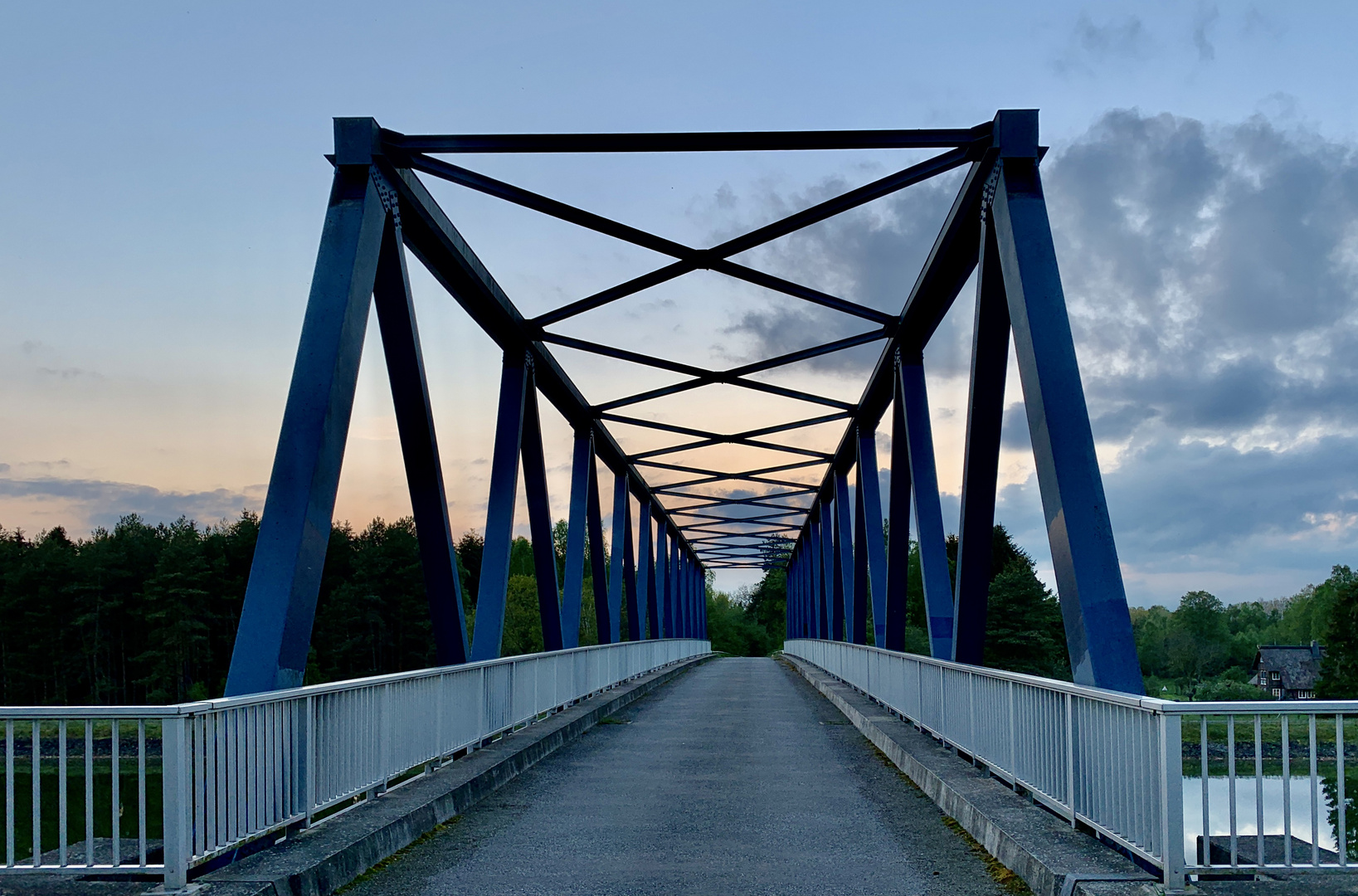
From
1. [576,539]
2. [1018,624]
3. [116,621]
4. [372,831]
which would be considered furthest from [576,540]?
[116,621]

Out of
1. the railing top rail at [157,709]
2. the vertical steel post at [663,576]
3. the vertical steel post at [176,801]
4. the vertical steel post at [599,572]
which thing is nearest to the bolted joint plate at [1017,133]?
the railing top rail at [157,709]

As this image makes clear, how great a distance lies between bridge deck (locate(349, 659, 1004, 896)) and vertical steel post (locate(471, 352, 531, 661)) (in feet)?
7.03

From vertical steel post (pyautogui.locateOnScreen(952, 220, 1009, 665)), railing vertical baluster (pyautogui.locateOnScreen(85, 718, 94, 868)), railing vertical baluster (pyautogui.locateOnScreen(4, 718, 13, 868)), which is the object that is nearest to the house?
vertical steel post (pyautogui.locateOnScreen(952, 220, 1009, 665))

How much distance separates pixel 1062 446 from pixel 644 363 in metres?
10.2

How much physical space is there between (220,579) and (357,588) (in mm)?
7856

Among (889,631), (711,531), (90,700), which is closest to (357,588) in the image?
(90,700)

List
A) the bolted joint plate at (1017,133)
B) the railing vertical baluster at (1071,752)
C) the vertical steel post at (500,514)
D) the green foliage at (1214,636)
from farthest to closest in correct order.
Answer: the green foliage at (1214,636) → the vertical steel post at (500,514) → the bolted joint plate at (1017,133) → the railing vertical baluster at (1071,752)

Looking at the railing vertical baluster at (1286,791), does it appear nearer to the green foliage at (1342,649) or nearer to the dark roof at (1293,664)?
the green foliage at (1342,649)

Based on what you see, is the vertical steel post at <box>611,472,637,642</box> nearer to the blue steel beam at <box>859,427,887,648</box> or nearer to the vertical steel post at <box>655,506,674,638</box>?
the blue steel beam at <box>859,427,887,648</box>

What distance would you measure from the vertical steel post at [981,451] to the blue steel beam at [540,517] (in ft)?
22.6

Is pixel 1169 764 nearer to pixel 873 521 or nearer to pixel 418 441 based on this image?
pixel 418 441

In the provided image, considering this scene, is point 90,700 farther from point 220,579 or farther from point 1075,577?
point 1075,577

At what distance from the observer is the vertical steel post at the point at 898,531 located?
57.7 feet

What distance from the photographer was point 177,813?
15.7 feet
